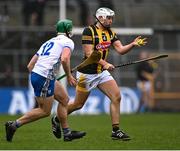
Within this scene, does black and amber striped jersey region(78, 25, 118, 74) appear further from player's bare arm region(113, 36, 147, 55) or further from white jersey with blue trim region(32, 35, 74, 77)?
white jersey with blue trim region(32, 35, 74, 77)

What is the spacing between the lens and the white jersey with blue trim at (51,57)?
13477mm

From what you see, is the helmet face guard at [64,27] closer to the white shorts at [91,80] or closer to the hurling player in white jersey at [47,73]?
the hurling player in white jersey at [47,73]

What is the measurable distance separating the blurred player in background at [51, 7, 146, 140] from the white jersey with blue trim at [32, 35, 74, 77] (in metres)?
1.12

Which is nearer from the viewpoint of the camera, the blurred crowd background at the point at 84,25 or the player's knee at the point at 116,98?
the player's knee at the point at 116,98

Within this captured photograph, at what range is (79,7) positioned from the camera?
3212cm

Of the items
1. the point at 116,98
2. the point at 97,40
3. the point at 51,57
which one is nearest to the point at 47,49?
the point at 51,57

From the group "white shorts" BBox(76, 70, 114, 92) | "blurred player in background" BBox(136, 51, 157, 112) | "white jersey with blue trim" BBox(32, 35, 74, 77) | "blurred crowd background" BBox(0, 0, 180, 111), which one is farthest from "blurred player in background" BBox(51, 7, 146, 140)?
"blurred crowd background" BBox(0, 0, 180, 111)

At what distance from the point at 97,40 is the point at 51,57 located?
1.46 m

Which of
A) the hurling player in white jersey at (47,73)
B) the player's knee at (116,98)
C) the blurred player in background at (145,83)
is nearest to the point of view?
the hurling player in white jersey at (47,73)

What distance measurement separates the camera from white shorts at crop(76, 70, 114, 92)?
14.8 m

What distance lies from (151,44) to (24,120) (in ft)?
62.3

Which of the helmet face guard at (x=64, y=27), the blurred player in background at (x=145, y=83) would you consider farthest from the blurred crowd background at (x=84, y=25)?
the helmet face guard at (x=64, y=27)

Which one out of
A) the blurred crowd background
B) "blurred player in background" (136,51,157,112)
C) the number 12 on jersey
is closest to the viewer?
the number 12 on jersey

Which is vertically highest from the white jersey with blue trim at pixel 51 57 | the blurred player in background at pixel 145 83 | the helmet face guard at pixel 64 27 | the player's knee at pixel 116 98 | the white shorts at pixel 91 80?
the helmet face guard at pixel 64 27
